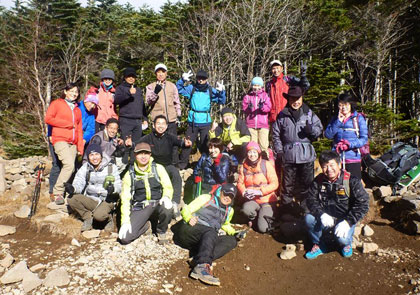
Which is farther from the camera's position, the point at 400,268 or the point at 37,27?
the point at 37,27

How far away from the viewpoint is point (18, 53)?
16.0 m

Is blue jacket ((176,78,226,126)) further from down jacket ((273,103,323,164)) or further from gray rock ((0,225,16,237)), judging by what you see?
gray rock ((0,225,16,237))

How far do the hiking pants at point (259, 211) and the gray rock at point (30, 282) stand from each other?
3413 millimetres

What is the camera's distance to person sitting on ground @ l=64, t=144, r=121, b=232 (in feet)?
16.7

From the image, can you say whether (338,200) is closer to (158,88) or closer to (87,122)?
(158,88)

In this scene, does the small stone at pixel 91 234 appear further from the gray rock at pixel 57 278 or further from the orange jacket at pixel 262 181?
the orange jacket at pixel 262 181

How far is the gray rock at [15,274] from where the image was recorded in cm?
362

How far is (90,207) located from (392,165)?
6522 millimetres

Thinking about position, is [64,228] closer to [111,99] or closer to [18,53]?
[111,99]

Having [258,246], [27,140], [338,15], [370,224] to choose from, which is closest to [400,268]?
[370,224]

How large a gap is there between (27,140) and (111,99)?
10.9 metres

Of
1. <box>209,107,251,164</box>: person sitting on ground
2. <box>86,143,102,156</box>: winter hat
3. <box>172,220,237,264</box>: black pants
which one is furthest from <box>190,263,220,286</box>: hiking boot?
<box>86,143,102,156</box>: winter hat

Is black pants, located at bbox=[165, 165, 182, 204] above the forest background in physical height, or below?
below

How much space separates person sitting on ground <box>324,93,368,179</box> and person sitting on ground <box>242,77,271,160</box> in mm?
1534
